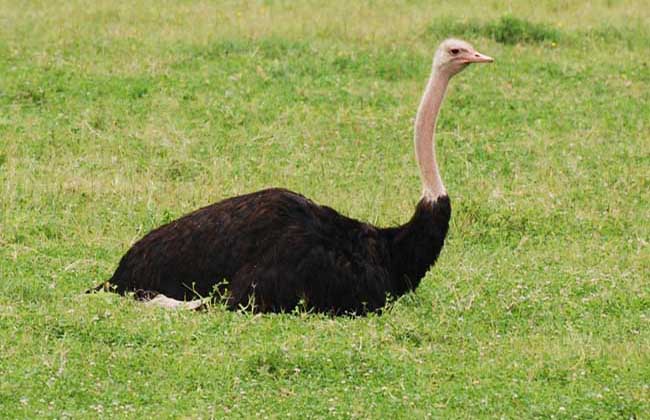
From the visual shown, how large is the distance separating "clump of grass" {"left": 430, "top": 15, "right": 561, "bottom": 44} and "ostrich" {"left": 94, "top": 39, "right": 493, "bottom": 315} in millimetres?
7890

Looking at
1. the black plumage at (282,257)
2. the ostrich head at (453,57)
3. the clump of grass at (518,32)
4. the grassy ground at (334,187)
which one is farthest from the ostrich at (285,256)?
the clump of grass at (518,32)

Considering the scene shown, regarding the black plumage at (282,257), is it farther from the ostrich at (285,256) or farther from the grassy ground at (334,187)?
the grassy ground at (334,187)

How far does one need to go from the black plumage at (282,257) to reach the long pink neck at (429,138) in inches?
3.7

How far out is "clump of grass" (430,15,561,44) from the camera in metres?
16.6

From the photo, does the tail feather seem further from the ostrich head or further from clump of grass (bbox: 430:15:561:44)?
clump of grass (bbox: 430:15:561:44)

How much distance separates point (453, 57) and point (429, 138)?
1.89 feet

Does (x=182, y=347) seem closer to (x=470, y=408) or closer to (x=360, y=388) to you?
(x=360, y=388)

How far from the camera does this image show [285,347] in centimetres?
738

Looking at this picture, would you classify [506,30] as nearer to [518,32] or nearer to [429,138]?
[518,32]

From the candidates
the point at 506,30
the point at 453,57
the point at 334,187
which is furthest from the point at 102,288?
the point at 506,30

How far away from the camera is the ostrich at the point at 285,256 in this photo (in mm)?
8328

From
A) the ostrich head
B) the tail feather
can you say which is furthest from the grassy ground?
the ostrich head

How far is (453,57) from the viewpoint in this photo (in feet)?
30.5

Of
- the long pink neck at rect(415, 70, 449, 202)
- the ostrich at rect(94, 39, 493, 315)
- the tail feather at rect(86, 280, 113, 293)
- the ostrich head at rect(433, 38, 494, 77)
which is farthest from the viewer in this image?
the ostrich head at rect(433, 38, 494, 77)
